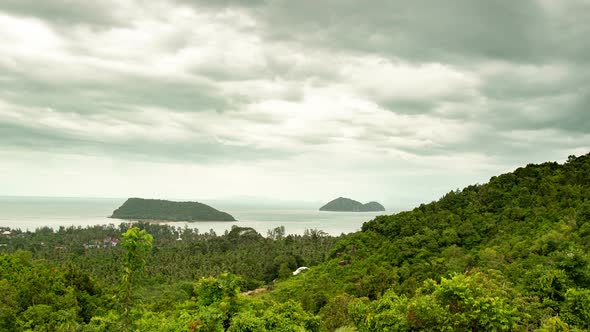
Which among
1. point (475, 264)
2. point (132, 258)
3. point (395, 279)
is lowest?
point (395, 279)

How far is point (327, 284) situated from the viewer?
131 ft

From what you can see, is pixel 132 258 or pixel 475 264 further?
pixel 475 264

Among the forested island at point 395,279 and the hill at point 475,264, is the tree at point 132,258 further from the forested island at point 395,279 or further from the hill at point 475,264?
the hill at point 475,264

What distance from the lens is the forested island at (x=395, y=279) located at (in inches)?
586

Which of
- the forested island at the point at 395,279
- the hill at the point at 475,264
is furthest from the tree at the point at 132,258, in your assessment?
the hill at the point at 475,264

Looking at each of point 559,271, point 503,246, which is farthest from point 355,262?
point 559,271

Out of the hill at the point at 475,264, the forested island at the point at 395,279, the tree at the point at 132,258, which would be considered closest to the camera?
the tree at the point at 132,258

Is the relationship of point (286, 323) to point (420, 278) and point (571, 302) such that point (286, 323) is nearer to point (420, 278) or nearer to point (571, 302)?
point (571, 302)

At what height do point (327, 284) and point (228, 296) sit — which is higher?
point (228, 296)

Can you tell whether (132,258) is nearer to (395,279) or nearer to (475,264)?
(395,279)

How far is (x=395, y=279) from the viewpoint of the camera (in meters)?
36.1

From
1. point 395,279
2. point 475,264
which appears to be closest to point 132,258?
point 395,279

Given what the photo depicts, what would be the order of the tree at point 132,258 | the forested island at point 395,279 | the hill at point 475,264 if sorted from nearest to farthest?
the tree at point 132,258, the forested island at point 395,279, the hill at point 475,264

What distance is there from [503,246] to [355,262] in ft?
51.3
